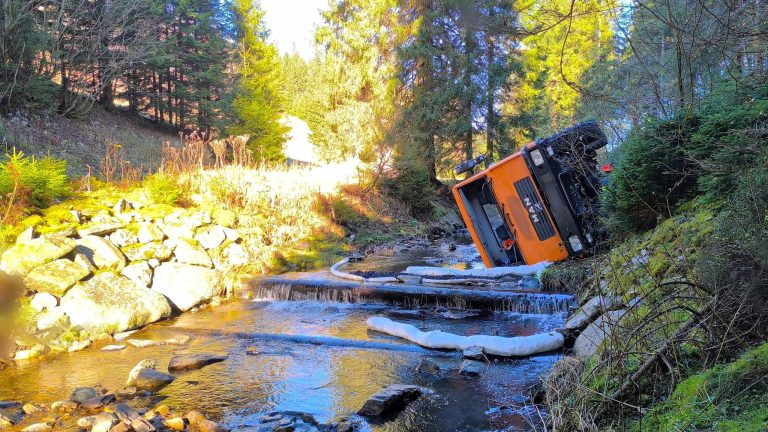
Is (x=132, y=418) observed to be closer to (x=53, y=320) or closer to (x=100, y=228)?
(x=53, y=320)

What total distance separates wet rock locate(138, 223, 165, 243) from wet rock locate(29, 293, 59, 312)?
8.01 feet

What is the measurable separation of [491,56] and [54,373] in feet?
71.1

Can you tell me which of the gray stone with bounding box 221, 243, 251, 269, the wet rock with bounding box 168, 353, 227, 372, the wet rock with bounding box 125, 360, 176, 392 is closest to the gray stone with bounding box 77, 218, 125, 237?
the gray stone with bounding box 221, 243, 251, 269

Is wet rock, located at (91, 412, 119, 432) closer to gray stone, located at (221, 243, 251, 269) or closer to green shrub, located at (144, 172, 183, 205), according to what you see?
gray stone, located at (221, 243, 251, 269)

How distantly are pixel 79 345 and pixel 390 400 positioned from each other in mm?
4787

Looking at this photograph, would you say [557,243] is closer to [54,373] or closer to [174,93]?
[54,373]

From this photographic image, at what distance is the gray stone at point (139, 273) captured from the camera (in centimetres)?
909

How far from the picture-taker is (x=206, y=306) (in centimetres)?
954

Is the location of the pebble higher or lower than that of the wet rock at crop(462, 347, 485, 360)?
higher

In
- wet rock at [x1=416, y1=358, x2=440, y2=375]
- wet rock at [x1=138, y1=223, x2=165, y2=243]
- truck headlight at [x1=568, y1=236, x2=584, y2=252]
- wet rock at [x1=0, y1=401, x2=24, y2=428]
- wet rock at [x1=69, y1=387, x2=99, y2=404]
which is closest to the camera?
wet rock at [x1=0, y1=401, x2=24, y2=428]

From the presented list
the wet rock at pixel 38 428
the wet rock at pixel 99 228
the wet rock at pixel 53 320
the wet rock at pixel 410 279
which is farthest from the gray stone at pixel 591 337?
the wet rock at pixel 99 228

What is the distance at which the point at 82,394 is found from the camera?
526cm

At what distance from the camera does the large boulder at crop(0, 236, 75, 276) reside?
316 inches

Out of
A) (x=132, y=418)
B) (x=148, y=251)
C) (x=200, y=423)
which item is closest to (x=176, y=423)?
(x=200, y=423)
